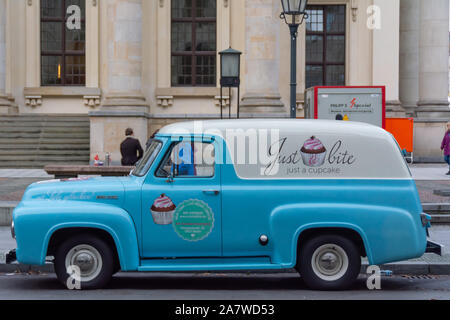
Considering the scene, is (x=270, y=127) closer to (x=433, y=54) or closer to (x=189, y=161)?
(x=189, y=161)

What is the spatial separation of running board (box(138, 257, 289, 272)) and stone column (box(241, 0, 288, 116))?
19604 millimetres

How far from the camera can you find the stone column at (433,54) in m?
31.0

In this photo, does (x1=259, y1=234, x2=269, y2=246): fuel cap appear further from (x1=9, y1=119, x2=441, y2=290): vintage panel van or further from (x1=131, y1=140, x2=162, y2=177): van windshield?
(x1=131, y1=140, x2=162, y2=177): van windshield

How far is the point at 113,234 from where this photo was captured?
7.86 meters

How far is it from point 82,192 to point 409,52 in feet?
90.2

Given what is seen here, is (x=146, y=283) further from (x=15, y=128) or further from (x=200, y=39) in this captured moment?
(x=200, y=39)

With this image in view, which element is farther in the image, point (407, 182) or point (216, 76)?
point (216, 76)

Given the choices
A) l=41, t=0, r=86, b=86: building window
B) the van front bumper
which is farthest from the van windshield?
l=41, t=0, r=86, b=86: building window

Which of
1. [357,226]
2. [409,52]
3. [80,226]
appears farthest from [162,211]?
[409,52]

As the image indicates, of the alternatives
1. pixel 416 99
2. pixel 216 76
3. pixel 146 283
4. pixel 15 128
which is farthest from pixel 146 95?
pixel 146 283

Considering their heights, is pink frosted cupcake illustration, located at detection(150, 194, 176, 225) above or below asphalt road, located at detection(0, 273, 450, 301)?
above

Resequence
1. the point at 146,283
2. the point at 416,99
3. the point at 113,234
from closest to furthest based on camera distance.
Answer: the point at 113,234
the point at 146,283
the point at 416,99

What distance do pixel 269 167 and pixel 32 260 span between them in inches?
107

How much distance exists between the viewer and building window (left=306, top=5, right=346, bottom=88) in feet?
103
